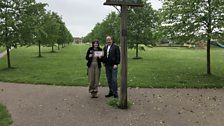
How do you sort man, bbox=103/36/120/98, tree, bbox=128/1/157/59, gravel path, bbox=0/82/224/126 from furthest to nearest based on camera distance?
tree, bbox=128/1/157/59, man, bbox=103/36/120/98, gravel path, bbox=0/82/224/126

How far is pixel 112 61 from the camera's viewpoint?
10.3 m

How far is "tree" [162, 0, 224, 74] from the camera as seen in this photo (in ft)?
49.1

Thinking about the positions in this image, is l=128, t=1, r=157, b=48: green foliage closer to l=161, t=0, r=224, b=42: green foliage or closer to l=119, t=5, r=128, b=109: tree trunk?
l=161, t=0, r=224, b=42: green foliage

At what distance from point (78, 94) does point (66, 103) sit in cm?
144

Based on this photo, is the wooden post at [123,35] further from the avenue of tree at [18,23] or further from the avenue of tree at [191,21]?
the avenue of tree at [18,23]

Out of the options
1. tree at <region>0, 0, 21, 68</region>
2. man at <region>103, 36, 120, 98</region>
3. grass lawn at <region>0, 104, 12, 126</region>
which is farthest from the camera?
tree at <region>0, 0, 21, 68</region>

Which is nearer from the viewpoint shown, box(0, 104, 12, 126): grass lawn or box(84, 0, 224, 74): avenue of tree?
box(0, 104, 12, 126): grass lawn

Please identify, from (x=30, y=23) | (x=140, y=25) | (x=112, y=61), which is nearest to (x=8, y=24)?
(x=30, y=23)

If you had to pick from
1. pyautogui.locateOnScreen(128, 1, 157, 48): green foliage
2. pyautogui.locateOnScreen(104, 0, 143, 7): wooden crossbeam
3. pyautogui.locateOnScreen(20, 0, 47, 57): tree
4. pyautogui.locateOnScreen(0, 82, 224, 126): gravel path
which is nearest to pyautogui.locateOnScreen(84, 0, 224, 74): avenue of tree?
pyautogui.locateOnScreen(0, 82, 224, 126): gravel path

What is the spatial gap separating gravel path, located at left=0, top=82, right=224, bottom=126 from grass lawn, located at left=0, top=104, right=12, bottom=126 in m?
0.13

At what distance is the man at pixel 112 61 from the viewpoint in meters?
10.3

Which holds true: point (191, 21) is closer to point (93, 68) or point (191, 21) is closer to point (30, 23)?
point (93, 68)

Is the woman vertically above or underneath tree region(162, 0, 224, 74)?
underneath

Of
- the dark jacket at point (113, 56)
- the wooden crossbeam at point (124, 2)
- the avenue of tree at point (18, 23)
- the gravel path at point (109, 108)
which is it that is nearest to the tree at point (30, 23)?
the avenue of tree at point (18, 23)
